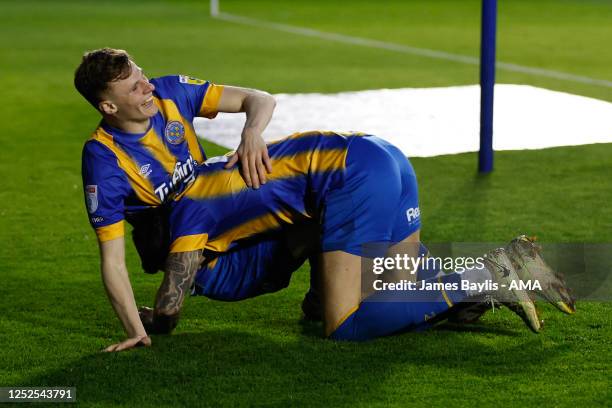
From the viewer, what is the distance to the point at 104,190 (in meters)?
5.16

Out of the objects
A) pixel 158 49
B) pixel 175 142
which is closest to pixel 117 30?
pixel 158 49

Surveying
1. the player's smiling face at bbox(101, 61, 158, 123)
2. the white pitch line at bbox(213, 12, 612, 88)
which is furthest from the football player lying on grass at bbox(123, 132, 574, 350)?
the white pitch line at bbox(213, 12, 612, 88)

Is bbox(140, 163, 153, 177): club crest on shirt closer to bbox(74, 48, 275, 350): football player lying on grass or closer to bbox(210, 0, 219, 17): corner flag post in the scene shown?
bbox(74, 48, 275, 350): football player lying on grass

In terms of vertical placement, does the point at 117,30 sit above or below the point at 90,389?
below

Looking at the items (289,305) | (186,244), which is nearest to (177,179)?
(186,244)

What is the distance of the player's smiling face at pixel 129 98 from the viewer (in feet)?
16.8

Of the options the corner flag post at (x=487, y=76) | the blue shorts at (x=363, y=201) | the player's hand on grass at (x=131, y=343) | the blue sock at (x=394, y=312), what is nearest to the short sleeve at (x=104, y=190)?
the player's hand on grass at (x=131, y=343)

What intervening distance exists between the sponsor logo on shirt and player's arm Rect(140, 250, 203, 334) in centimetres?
25

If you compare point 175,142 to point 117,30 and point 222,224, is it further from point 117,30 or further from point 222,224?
point 117,30

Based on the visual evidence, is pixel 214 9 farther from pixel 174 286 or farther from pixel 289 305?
pixel 174 286

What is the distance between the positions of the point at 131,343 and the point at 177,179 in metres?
0.70

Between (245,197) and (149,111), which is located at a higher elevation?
(149,111)

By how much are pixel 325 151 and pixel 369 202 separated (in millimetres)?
285

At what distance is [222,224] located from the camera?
213 inches
